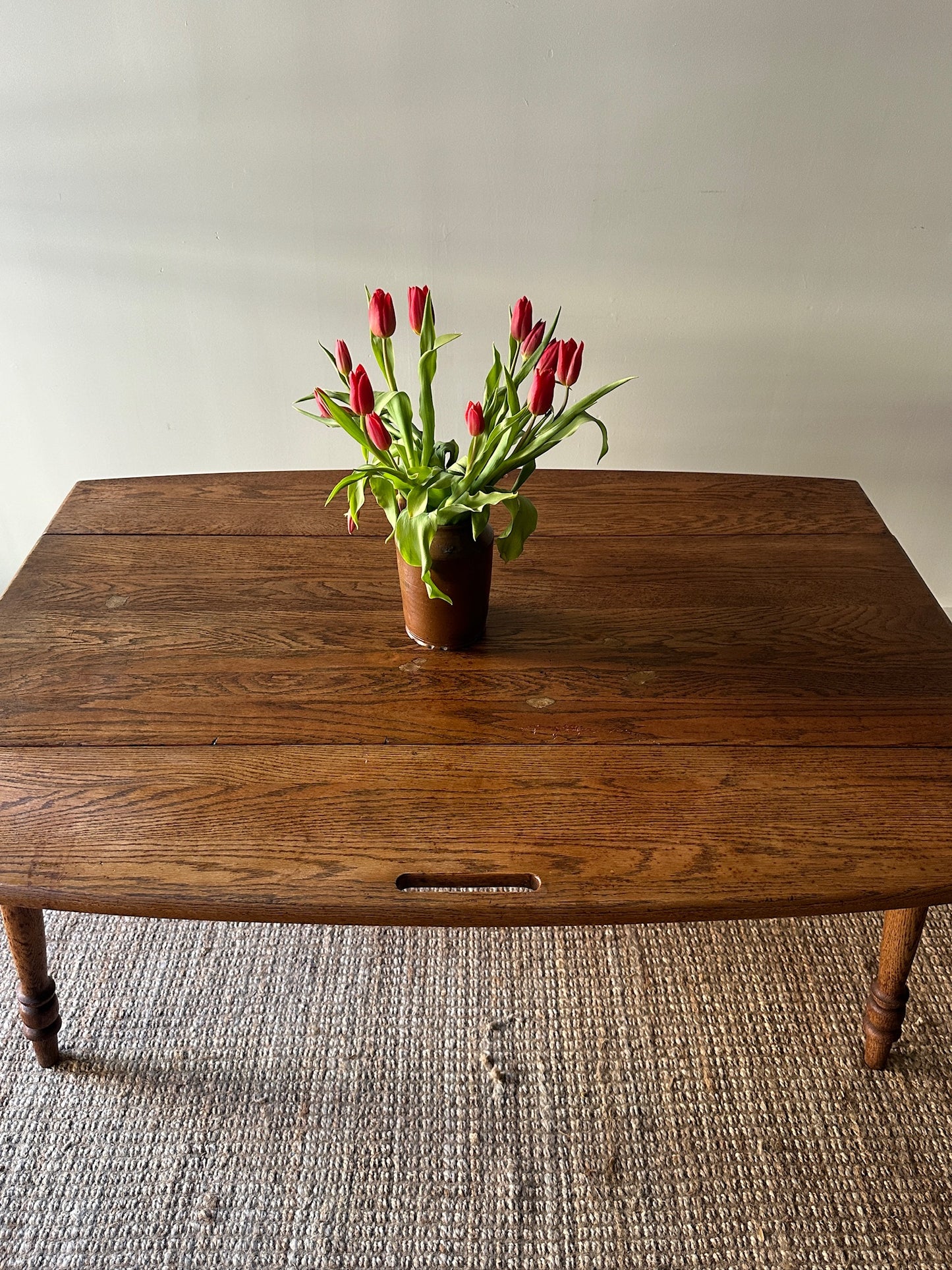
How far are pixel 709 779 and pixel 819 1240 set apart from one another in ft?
1.97

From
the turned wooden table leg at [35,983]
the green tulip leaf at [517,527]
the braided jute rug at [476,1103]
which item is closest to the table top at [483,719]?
the green tulip leaf at [517,527]

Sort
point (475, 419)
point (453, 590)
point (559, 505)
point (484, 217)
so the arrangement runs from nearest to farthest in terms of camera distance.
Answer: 1. point (475, 419)
2. point (453, 590)
3. point (559, 505)
4. point (484, 217)

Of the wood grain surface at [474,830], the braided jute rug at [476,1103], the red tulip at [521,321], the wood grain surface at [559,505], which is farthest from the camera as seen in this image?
the wood grain surface at [559,505]

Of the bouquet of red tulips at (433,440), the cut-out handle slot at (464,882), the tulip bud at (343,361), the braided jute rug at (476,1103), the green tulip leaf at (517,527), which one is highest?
the tulip bud at (343,361)

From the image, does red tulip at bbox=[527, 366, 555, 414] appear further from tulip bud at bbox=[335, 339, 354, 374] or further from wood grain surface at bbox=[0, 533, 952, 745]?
wood grain surface at bbox=[0, 533, 952, 745]

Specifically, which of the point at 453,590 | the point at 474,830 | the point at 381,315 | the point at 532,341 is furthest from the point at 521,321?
the point at 474,830

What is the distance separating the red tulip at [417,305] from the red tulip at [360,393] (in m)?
0.10

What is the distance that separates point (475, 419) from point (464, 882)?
48cm

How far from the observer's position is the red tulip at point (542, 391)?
1.04 meters

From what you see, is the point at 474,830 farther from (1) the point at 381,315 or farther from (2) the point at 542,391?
(1) the point at 381,315

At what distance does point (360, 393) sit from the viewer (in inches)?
41.8

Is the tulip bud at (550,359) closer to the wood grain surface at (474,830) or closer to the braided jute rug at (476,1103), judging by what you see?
the wood grain surface at (474,830)

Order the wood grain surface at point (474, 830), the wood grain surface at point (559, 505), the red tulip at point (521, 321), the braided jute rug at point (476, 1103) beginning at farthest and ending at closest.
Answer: the wood grain surface at point (559, 505), the braided jute rug at point (476, 1103), the red tulip at point (521, 321), the wood grain surface at point (474, 830)

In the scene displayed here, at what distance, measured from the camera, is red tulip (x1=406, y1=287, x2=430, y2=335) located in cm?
112
